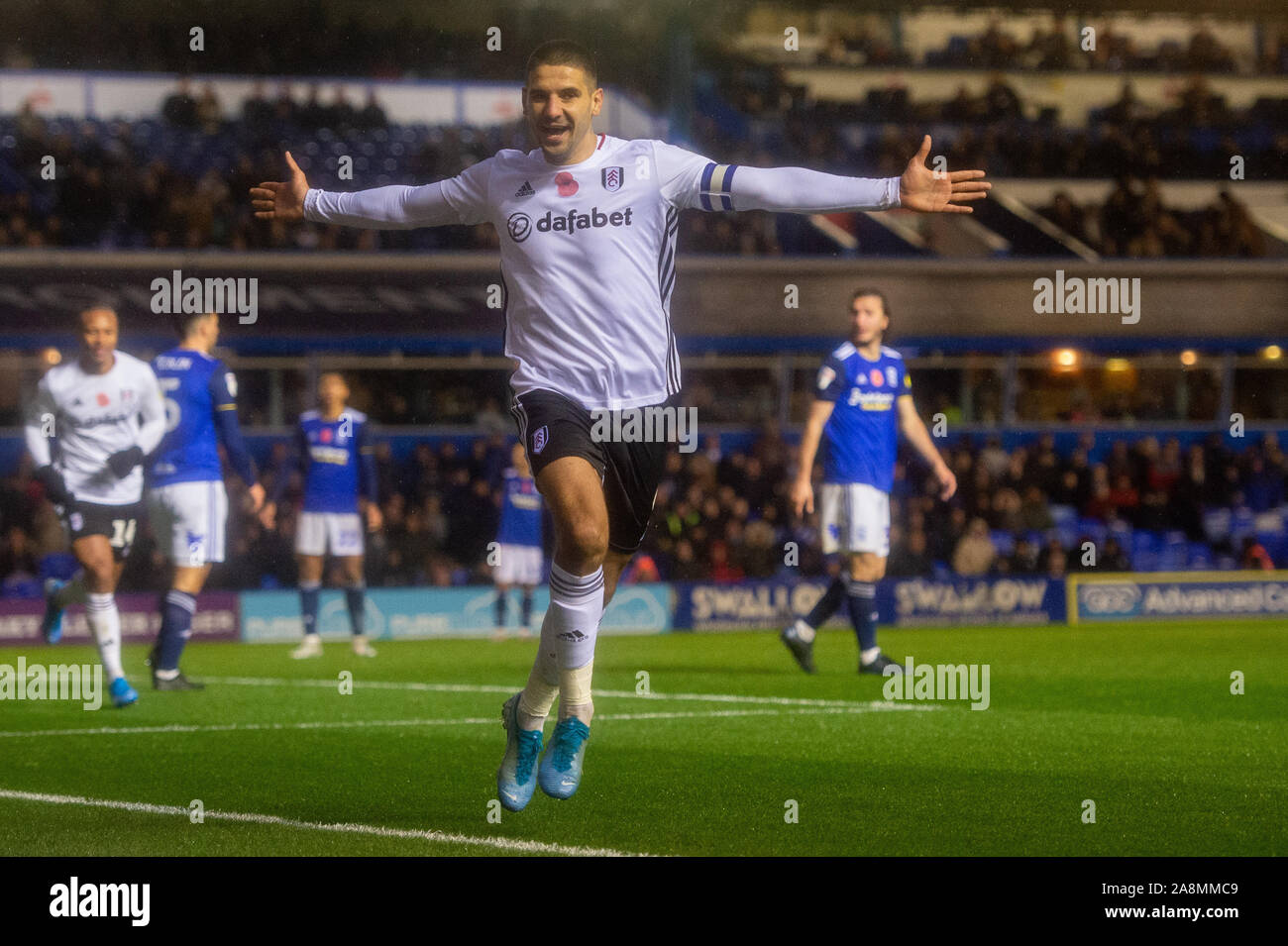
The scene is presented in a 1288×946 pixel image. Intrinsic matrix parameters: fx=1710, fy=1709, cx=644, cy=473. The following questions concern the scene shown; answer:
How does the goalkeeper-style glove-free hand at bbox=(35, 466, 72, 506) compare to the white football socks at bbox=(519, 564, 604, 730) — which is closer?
the white football socks at bbox=(519, 564, 604, 730)

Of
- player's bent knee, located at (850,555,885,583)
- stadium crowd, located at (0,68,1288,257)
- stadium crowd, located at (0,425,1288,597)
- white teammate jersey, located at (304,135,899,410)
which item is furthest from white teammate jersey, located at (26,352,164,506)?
stadium crowd, located at (0,68,1288,257)

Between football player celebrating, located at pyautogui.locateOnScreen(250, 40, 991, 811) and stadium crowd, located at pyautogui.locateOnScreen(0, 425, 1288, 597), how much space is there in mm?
13333

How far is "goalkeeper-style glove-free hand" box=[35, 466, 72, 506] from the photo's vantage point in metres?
9.73

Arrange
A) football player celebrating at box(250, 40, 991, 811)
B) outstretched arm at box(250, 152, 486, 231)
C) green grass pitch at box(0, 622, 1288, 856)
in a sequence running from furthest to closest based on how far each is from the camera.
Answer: outstretched arm at box(250, 152, 486, 231), football player celebrating at box(250, 40, 991, 811), green grass pitch at box(0, 622, 1288, 856)

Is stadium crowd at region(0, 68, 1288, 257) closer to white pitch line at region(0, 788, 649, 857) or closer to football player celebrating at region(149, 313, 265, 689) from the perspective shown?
football player celebrating at region(149, 313, 265, 689)

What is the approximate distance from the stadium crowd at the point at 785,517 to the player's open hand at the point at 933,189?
46.1 ft

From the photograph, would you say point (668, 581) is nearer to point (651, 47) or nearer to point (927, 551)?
point (927, 551)

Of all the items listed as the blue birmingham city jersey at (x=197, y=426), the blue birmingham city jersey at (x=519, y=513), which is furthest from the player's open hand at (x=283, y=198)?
the blue birmingham city jersey at (x=519, y=513)

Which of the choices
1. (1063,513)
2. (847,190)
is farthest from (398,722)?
(1063,513)

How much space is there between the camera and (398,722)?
9031 millimetres

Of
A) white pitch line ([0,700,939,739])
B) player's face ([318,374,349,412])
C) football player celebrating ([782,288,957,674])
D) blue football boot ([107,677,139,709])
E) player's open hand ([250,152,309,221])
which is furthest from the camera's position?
player's face ([318,374,349,412])

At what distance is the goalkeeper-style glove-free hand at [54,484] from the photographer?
9.73m

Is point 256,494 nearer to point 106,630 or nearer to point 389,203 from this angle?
point 106,630
